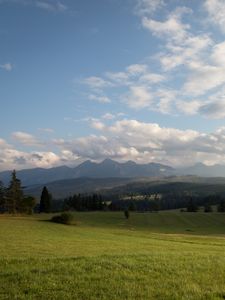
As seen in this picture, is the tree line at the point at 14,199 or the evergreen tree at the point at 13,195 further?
the tree line at the point at 14,199

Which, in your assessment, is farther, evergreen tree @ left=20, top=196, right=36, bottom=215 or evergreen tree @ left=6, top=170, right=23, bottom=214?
evergreen tree @ left=20, top=196, right=36, bottom=215

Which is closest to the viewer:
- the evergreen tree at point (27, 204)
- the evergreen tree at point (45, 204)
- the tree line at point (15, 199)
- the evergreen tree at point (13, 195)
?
the evergreen tree at point (13, 195)

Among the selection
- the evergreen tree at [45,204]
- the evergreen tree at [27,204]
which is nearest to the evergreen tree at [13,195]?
the evergreen tree at [27,204]

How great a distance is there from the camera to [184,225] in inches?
4904

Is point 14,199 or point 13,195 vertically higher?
point 13,195

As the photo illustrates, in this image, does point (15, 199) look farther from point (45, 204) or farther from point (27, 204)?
point (45, 204)

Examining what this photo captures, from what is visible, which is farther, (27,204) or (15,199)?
(27,204)

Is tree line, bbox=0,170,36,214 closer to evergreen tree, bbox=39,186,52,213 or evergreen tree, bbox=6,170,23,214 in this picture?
evergreen tree, bbox=6,170,23,214

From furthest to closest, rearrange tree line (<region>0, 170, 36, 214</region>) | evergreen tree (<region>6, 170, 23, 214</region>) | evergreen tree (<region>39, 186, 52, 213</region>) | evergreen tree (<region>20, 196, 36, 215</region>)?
evergreen tree (<region>39, 186, 52, 213</region>) < evergreen tree (<region>20, 196, 36, 215</region>) < tree line (<region>0, 170, 36, 214</region>) < evergreen tree (<region>6, 170, 23, 214</region>)

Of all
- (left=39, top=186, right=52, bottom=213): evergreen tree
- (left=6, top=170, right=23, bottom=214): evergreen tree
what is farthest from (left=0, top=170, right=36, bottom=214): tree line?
(left=39, top=186, right=52, bottom=213): evergreen tree

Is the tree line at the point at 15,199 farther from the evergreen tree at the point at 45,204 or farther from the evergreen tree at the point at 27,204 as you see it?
the evergreen tree at the point at 45,204

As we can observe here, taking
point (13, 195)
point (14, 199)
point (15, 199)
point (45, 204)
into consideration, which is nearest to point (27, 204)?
point (15, 199)

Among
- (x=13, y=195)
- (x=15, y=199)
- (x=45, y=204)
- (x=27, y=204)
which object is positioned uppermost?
(x=13, y=195)

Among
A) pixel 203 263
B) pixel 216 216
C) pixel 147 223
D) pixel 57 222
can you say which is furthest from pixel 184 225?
pixel 203 263
